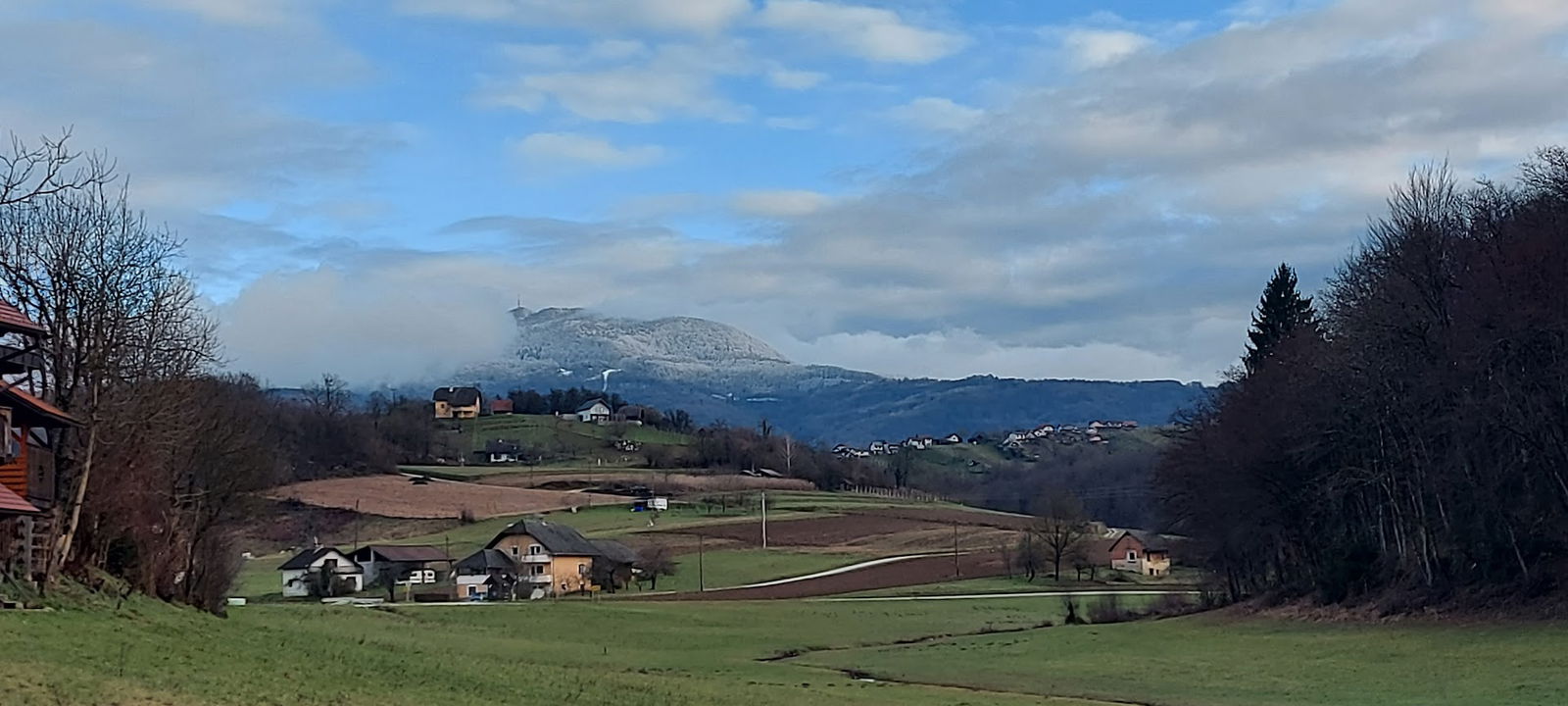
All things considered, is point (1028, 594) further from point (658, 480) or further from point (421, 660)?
point (658, 480)

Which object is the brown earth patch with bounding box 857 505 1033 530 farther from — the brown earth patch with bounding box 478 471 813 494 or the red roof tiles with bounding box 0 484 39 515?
the red roof tiles with bounding box 0 484 39 515

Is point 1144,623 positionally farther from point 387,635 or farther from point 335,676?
point 335,676

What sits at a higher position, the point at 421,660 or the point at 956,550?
the point at 421,660

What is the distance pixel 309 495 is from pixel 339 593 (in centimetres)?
4586

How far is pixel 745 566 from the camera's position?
11825 centimetres

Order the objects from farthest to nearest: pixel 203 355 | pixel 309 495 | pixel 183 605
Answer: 1. pixel 309 495
2. pixel 203 355
3. pixel 183 605

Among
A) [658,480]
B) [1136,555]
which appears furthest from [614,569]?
[658,480]

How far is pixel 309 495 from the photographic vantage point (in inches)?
5846

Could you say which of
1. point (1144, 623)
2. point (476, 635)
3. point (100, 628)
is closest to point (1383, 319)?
point (1144, 623)

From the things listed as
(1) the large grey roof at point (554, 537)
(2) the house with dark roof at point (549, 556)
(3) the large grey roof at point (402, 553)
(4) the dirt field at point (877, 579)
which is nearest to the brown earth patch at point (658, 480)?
(3) the large grey roof at point (402, 553)

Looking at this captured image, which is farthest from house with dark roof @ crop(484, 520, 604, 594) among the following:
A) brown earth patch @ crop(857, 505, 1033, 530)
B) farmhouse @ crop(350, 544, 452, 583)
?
brown earth patch @ crop(857, 505, 1033, 530)

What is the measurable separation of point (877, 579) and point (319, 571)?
39234 mm

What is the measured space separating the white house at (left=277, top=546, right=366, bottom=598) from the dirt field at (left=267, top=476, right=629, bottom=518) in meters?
27.5

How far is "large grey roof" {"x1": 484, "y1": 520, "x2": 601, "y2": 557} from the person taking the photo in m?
117
